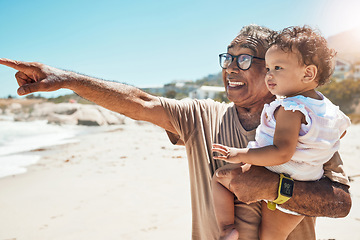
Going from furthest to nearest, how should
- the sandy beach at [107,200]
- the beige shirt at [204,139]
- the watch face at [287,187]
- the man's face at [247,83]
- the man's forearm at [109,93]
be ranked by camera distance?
the sandy beach at [107,200] < the man's face at [247,83] < the beige shirt at [204,139] < the man's forearm at [109,93] < the watch face at [287,187]

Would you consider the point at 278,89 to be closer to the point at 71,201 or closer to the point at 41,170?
the point at 71,201

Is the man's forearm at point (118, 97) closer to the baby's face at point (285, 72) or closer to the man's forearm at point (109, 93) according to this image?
the man's forearm at point (109, 93)

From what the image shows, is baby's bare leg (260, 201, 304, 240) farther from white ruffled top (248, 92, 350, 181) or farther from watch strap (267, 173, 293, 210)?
white ruffled top (248, 92, 350, 181)

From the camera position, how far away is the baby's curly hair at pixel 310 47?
160 centimetres

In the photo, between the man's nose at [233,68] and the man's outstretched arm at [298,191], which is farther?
the man's nose at [233,68]

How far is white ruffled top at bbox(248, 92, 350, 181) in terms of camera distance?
1.56 m

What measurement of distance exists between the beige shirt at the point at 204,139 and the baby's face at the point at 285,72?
0.54m

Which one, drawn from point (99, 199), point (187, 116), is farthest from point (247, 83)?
point (99, 199)

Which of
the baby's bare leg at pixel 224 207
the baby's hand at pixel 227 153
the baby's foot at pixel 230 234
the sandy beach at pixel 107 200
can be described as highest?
the baby's hand at pixel 227 153

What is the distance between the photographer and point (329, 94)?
23.2 meters

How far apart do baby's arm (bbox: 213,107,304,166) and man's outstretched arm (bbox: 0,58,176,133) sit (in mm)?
794

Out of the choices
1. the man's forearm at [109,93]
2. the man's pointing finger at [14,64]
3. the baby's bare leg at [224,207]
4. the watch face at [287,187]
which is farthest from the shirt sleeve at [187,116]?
the man's pointing finger at [14,64]

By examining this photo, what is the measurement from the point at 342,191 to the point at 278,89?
2.45 ft

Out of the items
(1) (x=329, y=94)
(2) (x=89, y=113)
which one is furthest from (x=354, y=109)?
(2) (x=89, y=113)
